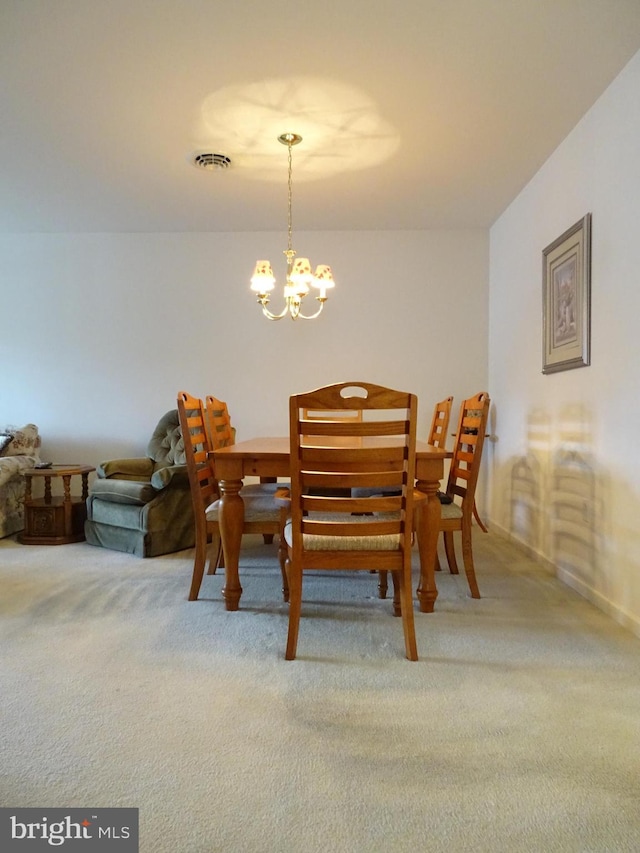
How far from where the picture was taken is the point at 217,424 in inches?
120

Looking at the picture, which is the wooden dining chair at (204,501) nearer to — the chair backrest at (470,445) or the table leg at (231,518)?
the table leg at (231,518)

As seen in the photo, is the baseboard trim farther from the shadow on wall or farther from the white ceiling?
the white ceiling

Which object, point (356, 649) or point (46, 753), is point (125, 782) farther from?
point (356, 649)

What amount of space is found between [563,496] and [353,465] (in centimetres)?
159

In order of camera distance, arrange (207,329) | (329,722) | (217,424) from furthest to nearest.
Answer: (207,329)
(217,424)
(329,722)

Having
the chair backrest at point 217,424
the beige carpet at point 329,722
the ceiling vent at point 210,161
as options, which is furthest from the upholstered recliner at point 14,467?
the ceiling vent at point 210,161

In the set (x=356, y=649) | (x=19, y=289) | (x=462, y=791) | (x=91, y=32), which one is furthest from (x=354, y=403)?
(x=19, y=289)

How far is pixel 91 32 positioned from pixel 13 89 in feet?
2.07

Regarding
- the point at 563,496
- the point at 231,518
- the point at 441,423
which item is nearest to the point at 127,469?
the point at 231,518

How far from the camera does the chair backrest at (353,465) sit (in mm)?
1770

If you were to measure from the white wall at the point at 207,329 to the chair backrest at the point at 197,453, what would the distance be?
1.69 metres

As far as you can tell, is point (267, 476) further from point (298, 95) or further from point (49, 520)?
point (49, 520)

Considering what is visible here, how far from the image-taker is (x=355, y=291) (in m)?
4.36

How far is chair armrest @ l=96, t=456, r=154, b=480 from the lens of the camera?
371 cm
